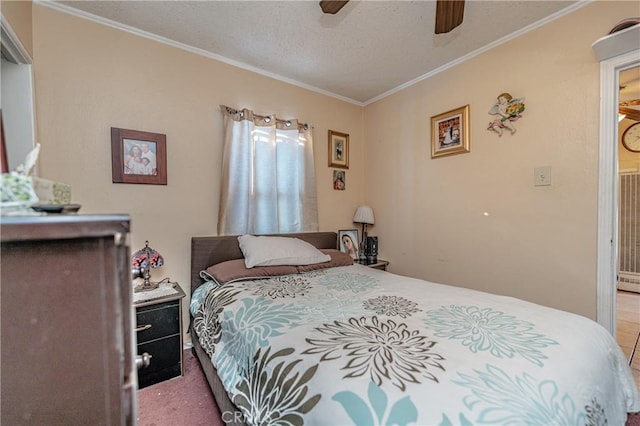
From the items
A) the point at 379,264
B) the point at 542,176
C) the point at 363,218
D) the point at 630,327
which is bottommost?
the point at 630,327

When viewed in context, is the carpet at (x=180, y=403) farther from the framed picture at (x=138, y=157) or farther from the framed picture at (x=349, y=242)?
the framed picture at (x=349, y=242)

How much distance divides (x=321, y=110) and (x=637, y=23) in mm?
2342

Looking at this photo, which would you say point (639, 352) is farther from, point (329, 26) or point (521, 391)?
point (329, 26)

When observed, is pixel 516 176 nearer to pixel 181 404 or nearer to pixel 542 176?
pixel 542 176

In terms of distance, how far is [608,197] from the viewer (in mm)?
1675

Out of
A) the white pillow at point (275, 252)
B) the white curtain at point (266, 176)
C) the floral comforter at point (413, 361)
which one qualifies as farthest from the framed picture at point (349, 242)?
the floral comforter at point (413, 361)

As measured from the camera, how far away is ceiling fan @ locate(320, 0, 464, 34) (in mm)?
1331

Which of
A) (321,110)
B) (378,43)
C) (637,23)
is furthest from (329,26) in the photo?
(637,23)

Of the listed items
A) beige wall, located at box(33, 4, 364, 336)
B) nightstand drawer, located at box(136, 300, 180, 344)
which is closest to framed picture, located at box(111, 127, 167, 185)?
beige wall, located at box(33, 4, 364, 336)

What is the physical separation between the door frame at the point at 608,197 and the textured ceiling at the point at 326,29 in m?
0.63

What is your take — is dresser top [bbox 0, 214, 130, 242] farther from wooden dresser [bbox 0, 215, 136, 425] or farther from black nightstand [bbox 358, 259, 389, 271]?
black nightstand [bbox 358, 259, 389, 271]

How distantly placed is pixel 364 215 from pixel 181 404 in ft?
7.76

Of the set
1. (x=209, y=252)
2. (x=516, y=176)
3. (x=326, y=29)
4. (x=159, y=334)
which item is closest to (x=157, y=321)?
(x=159, y=334)

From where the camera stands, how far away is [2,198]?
0.55 m
